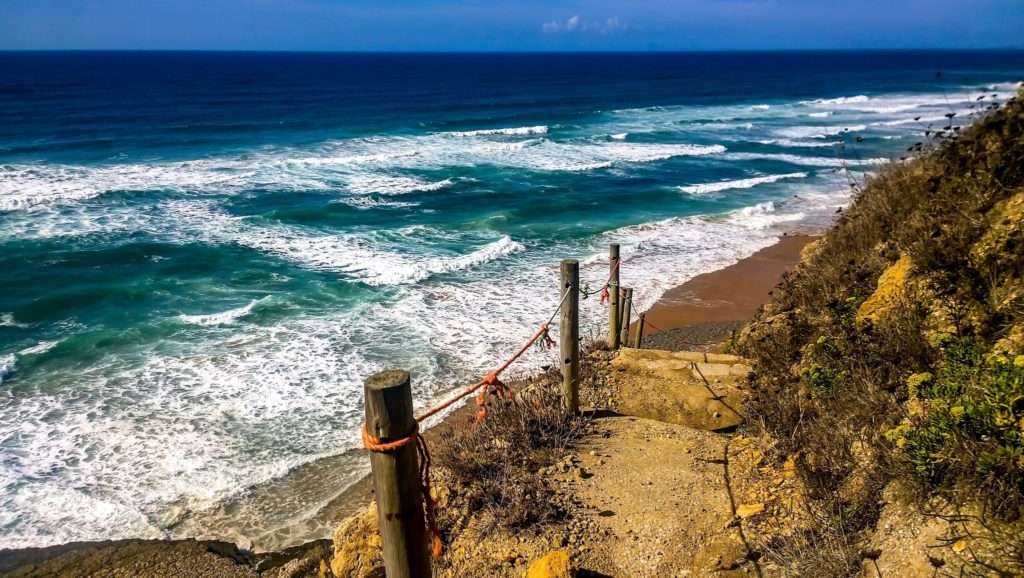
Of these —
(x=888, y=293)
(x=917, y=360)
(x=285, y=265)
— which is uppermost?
(x=888, y=293)

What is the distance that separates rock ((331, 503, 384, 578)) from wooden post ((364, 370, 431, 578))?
7.87 feet

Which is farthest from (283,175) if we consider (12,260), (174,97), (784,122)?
(174,97)

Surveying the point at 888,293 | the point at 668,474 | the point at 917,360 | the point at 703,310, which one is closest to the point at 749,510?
the point at 668,474

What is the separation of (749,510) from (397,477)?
3.23 m

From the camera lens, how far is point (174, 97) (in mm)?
61125

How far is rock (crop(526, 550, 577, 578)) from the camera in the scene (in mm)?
4379

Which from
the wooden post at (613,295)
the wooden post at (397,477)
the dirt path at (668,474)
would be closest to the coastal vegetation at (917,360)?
the dirt path at (668,474)

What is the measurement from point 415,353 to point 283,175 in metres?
19.0

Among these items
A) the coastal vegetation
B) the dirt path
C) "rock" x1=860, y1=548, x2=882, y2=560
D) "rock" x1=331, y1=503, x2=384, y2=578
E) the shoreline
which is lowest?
the shoreline

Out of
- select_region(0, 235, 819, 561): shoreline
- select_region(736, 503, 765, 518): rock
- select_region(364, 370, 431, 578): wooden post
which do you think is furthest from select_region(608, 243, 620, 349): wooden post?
select_region(364, 370, 431, 578): wooden post

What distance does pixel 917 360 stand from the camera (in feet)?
16.5

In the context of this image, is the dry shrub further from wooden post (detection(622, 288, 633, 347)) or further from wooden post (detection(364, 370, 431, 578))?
wooden post (detection(622, 288, 633, 347))

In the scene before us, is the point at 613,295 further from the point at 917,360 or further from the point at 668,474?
the point at 917,360

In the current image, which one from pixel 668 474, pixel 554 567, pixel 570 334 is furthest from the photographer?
pixel 570 334
